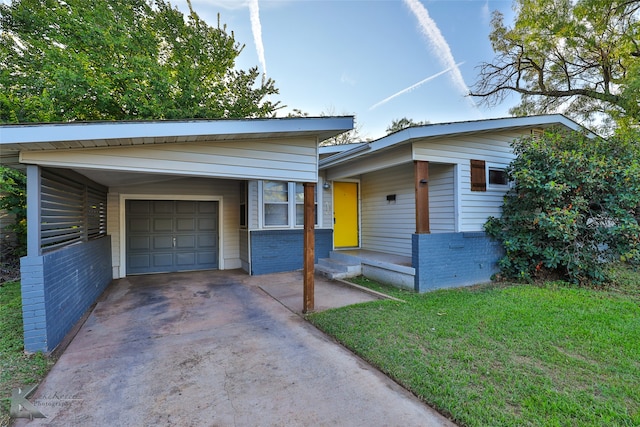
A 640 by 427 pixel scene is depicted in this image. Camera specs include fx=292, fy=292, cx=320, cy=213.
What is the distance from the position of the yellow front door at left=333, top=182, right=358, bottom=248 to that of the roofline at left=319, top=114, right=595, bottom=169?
176 cm

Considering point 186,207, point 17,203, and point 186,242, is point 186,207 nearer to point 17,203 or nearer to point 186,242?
point 186,242

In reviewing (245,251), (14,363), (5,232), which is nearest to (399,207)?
(245,251)

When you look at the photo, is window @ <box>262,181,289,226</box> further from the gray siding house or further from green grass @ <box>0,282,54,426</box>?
green grass @ <box>0,282,54,426</box>

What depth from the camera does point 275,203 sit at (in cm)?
786

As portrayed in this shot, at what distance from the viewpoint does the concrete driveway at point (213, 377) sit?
2.22 m

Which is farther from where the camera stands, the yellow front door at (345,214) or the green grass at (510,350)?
the yellow front door at (345,214)

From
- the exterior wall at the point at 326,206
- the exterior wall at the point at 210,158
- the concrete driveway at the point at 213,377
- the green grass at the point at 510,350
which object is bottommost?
the concrete driveway at the point at 213,377

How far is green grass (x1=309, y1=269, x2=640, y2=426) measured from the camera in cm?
225

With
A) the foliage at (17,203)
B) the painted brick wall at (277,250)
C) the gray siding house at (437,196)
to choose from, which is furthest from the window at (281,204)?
the foliage at (17,203)

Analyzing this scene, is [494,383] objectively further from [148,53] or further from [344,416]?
[148,53]

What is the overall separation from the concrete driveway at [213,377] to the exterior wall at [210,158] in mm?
2101

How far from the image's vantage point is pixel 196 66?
429 inches

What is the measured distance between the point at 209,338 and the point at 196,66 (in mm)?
10591

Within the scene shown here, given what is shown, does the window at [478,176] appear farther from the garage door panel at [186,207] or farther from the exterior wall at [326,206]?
the garage door panel at [186,207]
